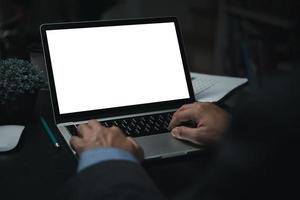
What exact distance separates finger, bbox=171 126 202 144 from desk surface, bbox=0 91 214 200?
4 cm

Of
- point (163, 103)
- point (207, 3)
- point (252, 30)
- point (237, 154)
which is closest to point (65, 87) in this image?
point (163, 103)

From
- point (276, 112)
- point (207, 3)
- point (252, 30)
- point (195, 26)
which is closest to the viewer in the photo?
point (276, 112)

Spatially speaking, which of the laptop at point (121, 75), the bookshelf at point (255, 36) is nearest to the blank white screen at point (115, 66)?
the laptop at point (121, 75)

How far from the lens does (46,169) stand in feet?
2.74

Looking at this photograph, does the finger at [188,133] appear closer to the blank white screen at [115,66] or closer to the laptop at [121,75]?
the laptop at [121,75]

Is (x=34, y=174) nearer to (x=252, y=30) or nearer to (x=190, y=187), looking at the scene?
(x=190, y=187)

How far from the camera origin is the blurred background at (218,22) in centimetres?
242

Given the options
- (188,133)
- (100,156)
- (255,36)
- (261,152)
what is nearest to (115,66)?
(188,133)

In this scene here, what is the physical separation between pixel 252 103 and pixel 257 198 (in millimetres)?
105

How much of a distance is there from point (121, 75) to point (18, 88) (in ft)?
0.80

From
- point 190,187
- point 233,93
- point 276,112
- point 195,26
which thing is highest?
point 276,112

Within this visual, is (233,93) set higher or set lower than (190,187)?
lower

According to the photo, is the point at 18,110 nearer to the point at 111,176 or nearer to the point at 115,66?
the point at 115,66

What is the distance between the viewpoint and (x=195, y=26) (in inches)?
133
